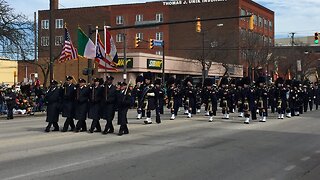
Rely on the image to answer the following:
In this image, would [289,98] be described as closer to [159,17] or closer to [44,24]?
[159,17]

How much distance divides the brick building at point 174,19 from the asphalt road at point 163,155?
5500cm

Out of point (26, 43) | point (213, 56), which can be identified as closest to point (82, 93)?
point (26, 43)

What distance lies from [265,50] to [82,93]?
181 ft

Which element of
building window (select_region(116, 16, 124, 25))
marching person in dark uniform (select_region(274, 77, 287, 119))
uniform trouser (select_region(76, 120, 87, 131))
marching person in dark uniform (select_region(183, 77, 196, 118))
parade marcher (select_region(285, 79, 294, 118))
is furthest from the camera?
building window (select_region(116, 16, 124, 25))

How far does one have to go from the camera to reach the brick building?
3002 inches

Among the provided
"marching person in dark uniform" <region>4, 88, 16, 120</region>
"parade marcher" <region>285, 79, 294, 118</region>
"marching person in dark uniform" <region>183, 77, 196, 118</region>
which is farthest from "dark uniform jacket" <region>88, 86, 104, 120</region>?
"parade marcher" <region>285, 79, 294, 118</region>

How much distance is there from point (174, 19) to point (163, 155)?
73848 millimetres

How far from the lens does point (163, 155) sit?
11.4 meters

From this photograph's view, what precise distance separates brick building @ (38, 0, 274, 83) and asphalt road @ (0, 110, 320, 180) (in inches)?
2165

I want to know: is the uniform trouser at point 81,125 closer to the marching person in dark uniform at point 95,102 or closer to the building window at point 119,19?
the marching person in dark uniform at point 95,102

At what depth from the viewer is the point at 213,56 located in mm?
65688

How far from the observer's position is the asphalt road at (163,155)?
9172 millimetres

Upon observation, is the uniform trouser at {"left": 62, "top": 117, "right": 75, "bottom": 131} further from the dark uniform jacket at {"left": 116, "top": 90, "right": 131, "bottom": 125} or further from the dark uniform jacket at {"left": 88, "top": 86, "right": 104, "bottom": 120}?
the dark uniform jacket at {"left": 116, "top": 90, "right": 131, "bottom": 125}

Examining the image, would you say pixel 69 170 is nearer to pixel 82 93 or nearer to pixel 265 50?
pixel 82 93
